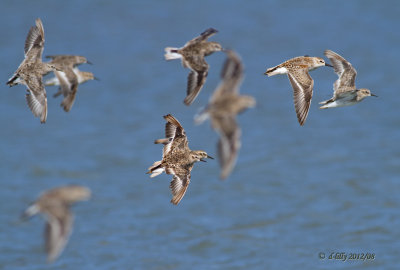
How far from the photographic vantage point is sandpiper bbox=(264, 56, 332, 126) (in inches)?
419

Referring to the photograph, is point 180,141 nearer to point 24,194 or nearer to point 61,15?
point 24,194

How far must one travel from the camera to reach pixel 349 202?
2144cm

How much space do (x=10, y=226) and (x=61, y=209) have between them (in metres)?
12.3

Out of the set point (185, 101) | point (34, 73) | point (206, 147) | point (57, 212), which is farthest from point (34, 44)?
point (206, 147)

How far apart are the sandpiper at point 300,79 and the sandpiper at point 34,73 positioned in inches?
117

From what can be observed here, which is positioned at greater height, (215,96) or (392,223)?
(215,96)

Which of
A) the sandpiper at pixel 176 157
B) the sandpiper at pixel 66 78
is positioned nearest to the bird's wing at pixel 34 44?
the sandpiper at pixel 66 78

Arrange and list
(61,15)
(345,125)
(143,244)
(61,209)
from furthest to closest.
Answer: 1. (61,15)
2. (345,125)
3. (143,244)
4. (61,209)

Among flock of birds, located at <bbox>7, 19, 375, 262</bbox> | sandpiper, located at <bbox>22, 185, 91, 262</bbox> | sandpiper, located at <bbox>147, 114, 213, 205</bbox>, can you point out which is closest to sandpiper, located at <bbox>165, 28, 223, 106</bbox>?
flock of birds, located at <bbox>7, 19, 375, 262</bbox>

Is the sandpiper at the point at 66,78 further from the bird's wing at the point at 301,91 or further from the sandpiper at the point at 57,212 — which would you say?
the bird's wing at the point at 301,91

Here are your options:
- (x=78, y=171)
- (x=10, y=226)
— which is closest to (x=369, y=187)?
(x=78, y=171)

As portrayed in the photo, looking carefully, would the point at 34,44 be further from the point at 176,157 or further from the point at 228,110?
the point at 228,110

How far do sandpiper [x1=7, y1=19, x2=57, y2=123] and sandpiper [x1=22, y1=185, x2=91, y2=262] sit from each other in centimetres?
147

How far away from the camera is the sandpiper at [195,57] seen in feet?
33.6
